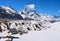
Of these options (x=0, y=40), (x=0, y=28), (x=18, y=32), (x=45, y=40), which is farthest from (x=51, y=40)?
(x=0, y=28)

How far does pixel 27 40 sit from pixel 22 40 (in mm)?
757

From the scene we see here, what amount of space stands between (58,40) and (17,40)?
20.2ft

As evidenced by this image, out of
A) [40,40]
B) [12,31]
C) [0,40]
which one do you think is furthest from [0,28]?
[40,40]

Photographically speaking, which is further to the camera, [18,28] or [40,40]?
[18,28]

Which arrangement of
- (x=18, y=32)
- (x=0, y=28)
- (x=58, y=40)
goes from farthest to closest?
(x=0, y=28), (x=18, y=32), (x=58, y=40)

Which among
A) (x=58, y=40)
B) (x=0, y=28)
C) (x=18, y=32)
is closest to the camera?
(x=58, y=40)

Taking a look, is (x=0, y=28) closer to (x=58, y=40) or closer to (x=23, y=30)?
(x=23, y=30)

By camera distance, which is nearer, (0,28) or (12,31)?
(12,31)

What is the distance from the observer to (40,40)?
22953mm

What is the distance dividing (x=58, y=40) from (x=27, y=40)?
464cm

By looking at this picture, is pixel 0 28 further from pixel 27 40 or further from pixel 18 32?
pixel 27 40

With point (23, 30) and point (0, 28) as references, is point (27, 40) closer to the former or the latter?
point (23, 30)

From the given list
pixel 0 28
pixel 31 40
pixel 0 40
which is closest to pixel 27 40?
pixel 31 40

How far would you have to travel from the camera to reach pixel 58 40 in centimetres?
2277
